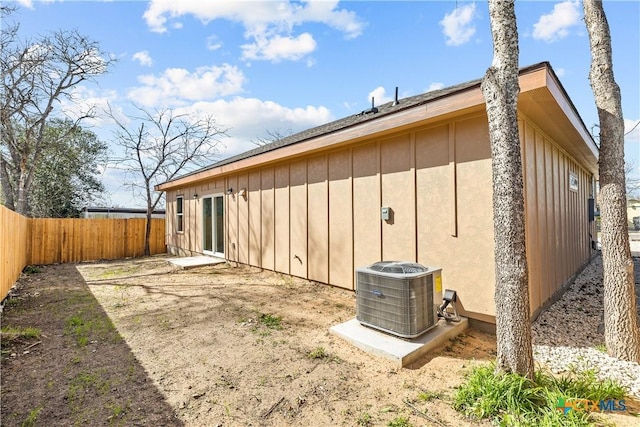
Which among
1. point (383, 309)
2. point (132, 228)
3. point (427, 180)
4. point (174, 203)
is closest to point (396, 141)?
point (427, 180)

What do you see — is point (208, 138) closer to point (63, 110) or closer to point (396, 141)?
point (63, 110)

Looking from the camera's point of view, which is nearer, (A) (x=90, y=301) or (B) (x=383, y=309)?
(B) (x=383, y=309)

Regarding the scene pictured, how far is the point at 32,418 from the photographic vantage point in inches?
82.4

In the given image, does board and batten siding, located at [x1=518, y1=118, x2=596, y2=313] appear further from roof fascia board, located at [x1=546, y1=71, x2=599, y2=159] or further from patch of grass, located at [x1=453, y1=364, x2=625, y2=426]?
patch of grass, located at [x1=453, y1=364, x2=625, y2=426]

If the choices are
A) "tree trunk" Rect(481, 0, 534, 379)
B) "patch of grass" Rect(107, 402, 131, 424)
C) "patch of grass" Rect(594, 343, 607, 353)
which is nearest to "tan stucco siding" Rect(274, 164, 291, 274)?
"patch of grass" Rect(107, 402, 131, 424)

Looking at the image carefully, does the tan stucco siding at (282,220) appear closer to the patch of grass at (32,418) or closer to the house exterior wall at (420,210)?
the house exterior wall at (420,210)

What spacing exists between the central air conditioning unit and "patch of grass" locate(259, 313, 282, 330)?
3.60 ft

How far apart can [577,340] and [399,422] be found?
2710 mm

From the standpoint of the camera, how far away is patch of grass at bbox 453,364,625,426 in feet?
6.43

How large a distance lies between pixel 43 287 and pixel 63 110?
9.57 meters

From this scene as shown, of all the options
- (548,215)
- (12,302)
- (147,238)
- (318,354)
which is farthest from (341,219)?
(147,238)

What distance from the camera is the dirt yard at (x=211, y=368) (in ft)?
7.02

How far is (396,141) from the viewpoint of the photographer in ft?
14.9

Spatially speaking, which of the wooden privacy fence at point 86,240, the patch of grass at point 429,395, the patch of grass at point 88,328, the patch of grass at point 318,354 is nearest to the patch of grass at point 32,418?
the patch of grass at point 88,328
